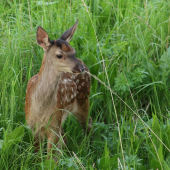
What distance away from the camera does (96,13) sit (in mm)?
5086

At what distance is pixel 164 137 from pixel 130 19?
2.17 meters

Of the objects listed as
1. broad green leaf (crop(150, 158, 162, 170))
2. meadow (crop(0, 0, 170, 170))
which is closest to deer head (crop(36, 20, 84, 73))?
meadow (crop(0, 0, 170, 170))

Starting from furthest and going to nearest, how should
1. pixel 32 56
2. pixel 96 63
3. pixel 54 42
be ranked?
pixel 96 63, pixel 32 56, pixel 54 42

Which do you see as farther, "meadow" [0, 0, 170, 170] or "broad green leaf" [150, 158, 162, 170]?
"meadow" [0, 0, 170, 170]

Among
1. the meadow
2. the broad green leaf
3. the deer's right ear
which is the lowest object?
the broad green leaf

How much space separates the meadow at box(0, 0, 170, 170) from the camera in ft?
10.1

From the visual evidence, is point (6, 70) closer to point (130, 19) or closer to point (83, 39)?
point (83, 39)

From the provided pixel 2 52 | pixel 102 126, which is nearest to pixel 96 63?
pixel 102 126

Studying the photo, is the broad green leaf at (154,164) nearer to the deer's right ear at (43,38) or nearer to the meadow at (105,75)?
the meadow at (105,75)

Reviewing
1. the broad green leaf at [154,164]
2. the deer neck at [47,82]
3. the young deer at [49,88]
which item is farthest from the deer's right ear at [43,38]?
the broad green leaf at [154,164]

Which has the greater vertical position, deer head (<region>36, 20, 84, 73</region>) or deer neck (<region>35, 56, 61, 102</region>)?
deer head (<region>36, 20, 84, 73</region>)

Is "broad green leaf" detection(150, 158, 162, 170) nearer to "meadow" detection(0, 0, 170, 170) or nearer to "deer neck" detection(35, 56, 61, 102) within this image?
"meadow" detection(0, 0, 170, 170)

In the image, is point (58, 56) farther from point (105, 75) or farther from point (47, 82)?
point (105, 75)

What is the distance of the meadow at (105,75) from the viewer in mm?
3066
